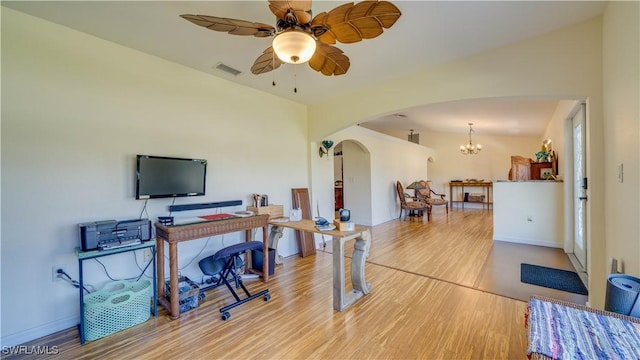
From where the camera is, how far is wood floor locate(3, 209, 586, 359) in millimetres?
1993

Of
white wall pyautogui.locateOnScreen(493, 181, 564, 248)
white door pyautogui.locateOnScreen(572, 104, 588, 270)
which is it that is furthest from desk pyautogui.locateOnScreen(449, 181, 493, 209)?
white door pyautogui.locateOnScreen(572, 104, 588, 270)

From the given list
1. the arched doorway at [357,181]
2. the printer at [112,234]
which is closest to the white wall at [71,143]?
the printer at [112,234]

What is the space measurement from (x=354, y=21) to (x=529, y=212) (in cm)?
521

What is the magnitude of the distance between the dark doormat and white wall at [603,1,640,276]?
1006 mm

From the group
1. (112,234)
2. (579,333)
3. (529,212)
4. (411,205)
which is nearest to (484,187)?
(411,205)

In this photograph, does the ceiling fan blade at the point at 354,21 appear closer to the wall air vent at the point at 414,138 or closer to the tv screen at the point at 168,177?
the tv screen at the point at 168,177

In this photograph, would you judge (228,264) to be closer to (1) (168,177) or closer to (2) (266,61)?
(1) (168,177)

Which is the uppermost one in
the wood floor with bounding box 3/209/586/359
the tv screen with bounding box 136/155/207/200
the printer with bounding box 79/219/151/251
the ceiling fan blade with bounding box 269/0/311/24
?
the ceiling fan blade with bounding box 269/0/311/24

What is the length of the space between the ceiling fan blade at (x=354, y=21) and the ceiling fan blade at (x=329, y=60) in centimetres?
9

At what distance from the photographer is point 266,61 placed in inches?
86.9

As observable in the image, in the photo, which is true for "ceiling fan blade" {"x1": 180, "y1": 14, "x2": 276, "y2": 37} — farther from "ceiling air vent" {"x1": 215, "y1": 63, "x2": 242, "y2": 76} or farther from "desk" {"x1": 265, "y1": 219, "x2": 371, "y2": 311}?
"desk" {"x1": 265, "y1": 219, "x2": 371, "y2": 311}

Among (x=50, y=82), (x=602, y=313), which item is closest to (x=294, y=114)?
(x=50, y=82)

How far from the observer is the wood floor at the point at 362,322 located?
1.99 metres

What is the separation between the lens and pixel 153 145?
288 cm
